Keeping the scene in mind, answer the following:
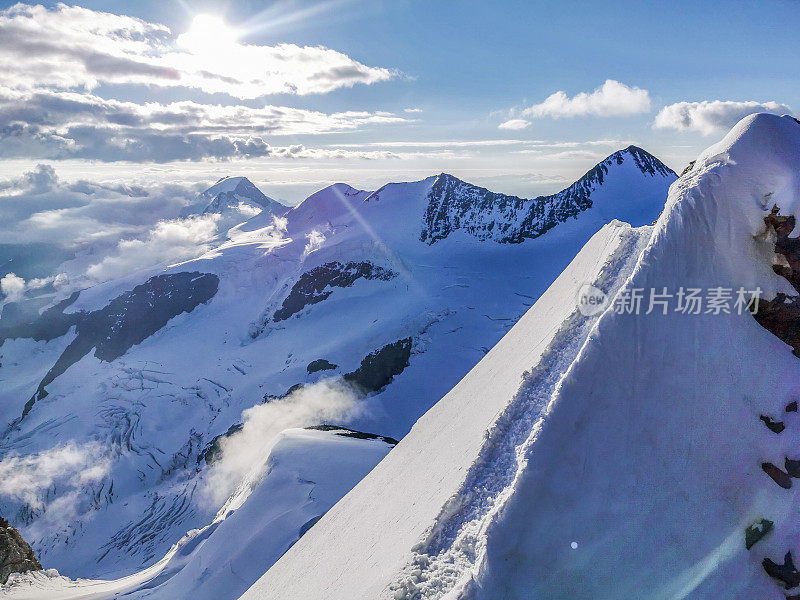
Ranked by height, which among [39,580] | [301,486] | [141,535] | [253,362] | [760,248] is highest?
[760,248]

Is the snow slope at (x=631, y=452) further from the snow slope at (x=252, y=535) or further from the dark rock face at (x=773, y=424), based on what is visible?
the snow slope at (x=252, y=535)

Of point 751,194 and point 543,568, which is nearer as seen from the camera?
point 543,568

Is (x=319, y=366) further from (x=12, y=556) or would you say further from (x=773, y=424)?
(x=773, y=424)

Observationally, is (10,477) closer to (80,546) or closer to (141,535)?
(80,546)

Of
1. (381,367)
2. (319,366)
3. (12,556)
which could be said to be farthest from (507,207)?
(12,556)

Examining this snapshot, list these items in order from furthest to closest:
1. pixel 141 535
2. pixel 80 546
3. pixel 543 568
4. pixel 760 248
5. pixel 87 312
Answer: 1. pixel 87 312
2. pixel 80 546
3. pixel 141 535
4. pixel 760 248
5. pixel 543 568

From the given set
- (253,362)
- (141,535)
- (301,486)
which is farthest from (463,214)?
(301,486)
